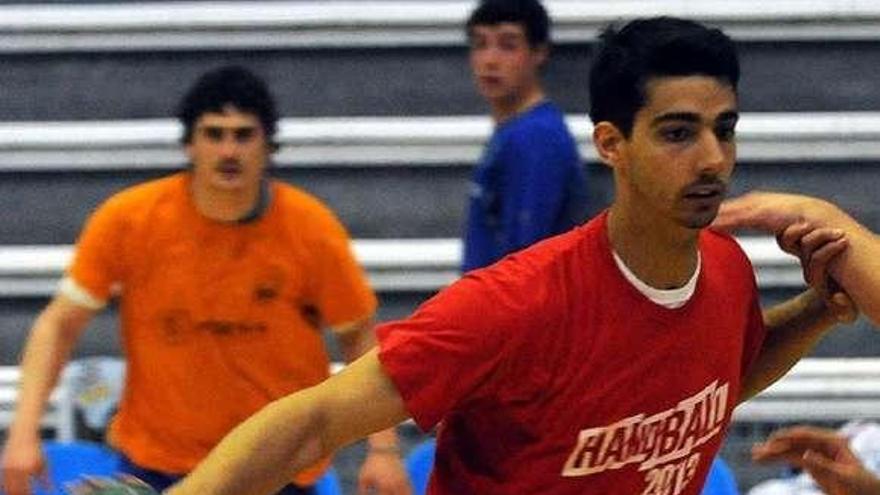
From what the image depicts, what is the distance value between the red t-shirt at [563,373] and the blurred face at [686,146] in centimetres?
16

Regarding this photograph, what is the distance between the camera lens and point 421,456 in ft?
19.4

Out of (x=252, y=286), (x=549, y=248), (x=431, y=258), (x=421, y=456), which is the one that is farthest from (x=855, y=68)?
(x=549, y=248)

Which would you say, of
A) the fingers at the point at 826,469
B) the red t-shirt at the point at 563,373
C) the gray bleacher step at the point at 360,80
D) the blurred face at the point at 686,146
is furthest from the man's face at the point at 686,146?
the gray bleacher step at the point at 360,80

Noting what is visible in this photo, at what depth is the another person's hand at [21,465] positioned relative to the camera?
523 centimetres

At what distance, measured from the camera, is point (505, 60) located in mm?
6020

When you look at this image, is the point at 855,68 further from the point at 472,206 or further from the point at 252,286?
the point at 252,286

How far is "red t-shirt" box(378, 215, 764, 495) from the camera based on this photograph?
3.27m

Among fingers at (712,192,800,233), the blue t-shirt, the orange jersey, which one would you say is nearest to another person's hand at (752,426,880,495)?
fingers at (712,192,800,233)

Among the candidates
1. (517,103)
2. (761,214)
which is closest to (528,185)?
(517,103)

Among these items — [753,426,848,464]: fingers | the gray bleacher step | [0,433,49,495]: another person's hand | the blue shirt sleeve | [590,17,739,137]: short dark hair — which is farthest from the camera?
the gray bleacher step

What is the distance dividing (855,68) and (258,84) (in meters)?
2.49

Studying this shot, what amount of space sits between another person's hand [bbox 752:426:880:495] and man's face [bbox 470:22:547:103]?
2341 mm

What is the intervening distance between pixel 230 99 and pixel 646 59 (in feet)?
7.55

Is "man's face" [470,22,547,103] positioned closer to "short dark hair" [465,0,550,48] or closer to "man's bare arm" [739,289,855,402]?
"short dark hair" [465,0,550,48]
